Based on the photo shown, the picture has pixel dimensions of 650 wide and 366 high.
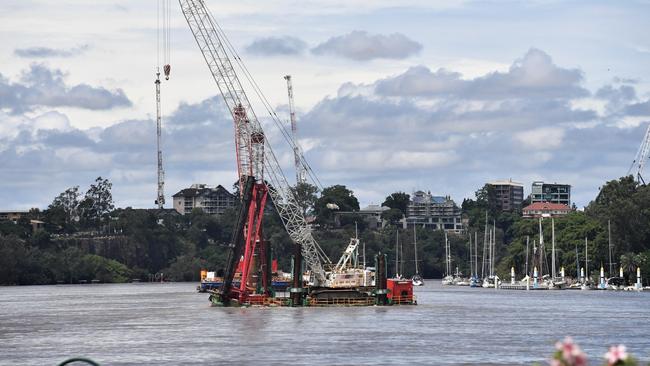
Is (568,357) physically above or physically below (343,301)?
below

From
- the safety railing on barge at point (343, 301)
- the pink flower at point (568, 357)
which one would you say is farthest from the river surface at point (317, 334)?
the pink flower at point (568, 357)

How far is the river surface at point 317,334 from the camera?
74188 millimetres

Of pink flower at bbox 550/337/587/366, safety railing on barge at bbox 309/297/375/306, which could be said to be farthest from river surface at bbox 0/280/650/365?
pink flower at bbox 550/337/587/366

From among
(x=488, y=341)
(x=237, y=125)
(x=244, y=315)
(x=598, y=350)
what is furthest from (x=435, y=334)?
(x=237, y=125)

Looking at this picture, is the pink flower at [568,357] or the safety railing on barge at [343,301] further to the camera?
the safety railing on barge at [343,301]

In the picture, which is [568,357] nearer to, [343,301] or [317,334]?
[317,334]

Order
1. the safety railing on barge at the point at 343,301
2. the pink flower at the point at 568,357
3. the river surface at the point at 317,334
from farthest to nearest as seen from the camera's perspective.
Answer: the safety railing on barge at the point at 343,301 → the river surface at the point at 317,334 → the pink flower at the point at 568,357

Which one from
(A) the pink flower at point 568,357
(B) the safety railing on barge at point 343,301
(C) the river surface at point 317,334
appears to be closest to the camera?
(A) the pink flower at point 568,357

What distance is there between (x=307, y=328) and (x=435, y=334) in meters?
11.5

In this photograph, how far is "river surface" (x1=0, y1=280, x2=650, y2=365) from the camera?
74188 millimetres

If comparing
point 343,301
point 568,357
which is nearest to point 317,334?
point 343,301

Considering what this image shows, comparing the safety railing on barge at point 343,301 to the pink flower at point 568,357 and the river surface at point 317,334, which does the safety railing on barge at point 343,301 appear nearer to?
the river surface at point 317,334

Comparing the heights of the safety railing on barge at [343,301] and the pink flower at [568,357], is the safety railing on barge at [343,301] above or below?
above

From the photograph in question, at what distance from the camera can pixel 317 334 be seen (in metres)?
93.3
